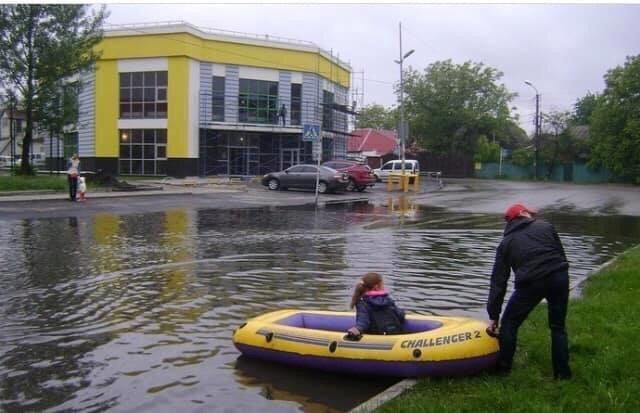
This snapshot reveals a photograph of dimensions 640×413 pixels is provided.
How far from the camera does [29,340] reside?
723cm

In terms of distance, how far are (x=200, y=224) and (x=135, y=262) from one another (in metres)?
6.51

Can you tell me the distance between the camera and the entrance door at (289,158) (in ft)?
151

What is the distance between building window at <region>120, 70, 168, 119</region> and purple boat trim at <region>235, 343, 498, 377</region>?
3770cm

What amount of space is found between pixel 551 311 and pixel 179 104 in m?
38.2

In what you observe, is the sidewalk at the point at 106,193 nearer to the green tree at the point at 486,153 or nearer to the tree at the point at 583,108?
the green tree at the point at 486,153

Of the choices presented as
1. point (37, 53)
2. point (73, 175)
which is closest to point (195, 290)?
point (73, 175)

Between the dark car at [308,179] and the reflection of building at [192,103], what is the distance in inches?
307

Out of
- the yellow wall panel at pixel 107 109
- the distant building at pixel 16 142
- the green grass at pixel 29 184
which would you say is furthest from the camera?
the yellow wall panel at pixel 107 109

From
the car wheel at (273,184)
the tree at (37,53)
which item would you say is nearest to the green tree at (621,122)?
the car wheel at (273,184)

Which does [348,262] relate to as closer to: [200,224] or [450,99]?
[200,224]

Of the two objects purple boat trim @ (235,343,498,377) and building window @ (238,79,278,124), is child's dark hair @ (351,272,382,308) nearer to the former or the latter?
purple boat trim @ (235,343,498,377)

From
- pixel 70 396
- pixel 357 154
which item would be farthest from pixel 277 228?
pixel 357 154

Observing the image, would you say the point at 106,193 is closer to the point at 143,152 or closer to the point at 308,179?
the point at 308,179

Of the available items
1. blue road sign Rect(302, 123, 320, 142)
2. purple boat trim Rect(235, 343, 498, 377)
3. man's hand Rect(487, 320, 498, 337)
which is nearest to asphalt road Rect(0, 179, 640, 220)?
blue road sign Rect(302, 123, 320, 142)
